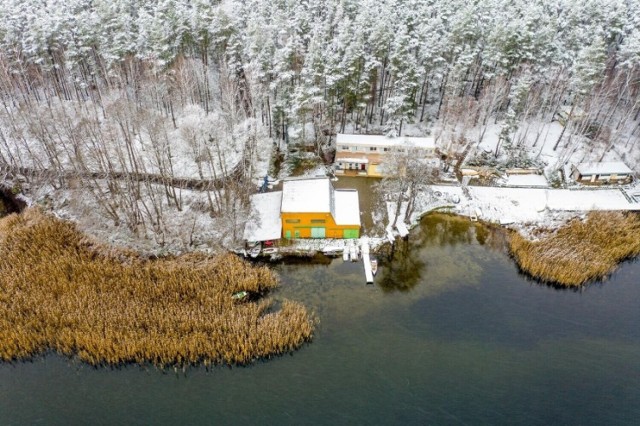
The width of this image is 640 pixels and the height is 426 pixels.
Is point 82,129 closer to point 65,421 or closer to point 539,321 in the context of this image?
point 65,421

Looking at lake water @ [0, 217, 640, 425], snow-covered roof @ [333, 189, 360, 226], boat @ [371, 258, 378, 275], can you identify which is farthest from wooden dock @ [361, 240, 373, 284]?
snow-covered roof @ [333, 189, 360, 226]

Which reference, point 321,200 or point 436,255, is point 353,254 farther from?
point 436,255

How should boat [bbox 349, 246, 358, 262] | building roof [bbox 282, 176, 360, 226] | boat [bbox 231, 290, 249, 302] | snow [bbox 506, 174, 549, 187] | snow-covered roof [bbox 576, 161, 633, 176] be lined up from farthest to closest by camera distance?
snow [bbox 506, 174, 549, 187] < snow-covered roof [bbox 576, 161, 633, 176] < building roof [bbox 282, 176, 360, 226] < boat [bbox 349, 246, 358, 262] < boat [bbox 231, 290, 249, 302]

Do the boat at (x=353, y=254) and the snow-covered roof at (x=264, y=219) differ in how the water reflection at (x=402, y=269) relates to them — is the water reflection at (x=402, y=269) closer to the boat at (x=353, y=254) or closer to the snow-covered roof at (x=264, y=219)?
the boat at (x=353, y=254)

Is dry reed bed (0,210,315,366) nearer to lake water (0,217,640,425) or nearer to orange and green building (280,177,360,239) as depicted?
lake water (0,217,640,425)

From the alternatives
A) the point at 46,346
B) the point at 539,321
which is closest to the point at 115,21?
the point at 46,346

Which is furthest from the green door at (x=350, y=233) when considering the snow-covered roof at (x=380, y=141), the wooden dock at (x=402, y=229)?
the snow-covered roof at (x=380, y=141)
